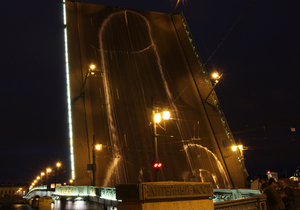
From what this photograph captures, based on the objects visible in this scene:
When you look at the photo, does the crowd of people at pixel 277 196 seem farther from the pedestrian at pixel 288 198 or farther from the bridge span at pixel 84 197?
the bridge span at pixel 84 197

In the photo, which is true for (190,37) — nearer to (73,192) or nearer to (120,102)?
(120,102)

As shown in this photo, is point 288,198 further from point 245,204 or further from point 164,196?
point 164,196

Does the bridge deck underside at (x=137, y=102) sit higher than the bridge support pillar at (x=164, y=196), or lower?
higher

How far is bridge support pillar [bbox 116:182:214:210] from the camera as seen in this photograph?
297 centimetres

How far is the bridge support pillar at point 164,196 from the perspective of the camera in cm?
297

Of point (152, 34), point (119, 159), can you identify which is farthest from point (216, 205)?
point (152, 34)

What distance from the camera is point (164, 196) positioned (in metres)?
3.09

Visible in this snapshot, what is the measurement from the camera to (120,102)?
20.2m

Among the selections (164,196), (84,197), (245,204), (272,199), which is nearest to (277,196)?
(272,199)

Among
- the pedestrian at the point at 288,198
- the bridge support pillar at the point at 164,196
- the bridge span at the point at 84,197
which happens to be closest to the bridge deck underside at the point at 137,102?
the bridge span at the point at 84,197

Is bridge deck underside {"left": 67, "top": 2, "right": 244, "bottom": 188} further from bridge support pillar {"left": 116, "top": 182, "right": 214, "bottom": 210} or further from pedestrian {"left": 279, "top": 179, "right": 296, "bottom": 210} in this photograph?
bridge support pillar {"left": 116, "top": 182, "right": 214, "bottom": 210}

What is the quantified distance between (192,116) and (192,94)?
224 centimetres

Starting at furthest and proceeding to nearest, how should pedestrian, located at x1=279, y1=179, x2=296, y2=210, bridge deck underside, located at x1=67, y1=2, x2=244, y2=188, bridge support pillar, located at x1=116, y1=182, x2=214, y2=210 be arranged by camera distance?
1. bridge deck underside, located at x1=67, y1=2, x2=244, y2=188
2. pedestrian, located at x1=279, y1=179, x2=296, y2=210
3. bridge support pillar, located at x1=116, y1=182, x2=214, y2=210

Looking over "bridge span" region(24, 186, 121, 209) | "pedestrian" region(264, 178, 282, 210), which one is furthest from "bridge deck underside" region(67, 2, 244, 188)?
"pedestrian" region(264, 178, 282, 210)
